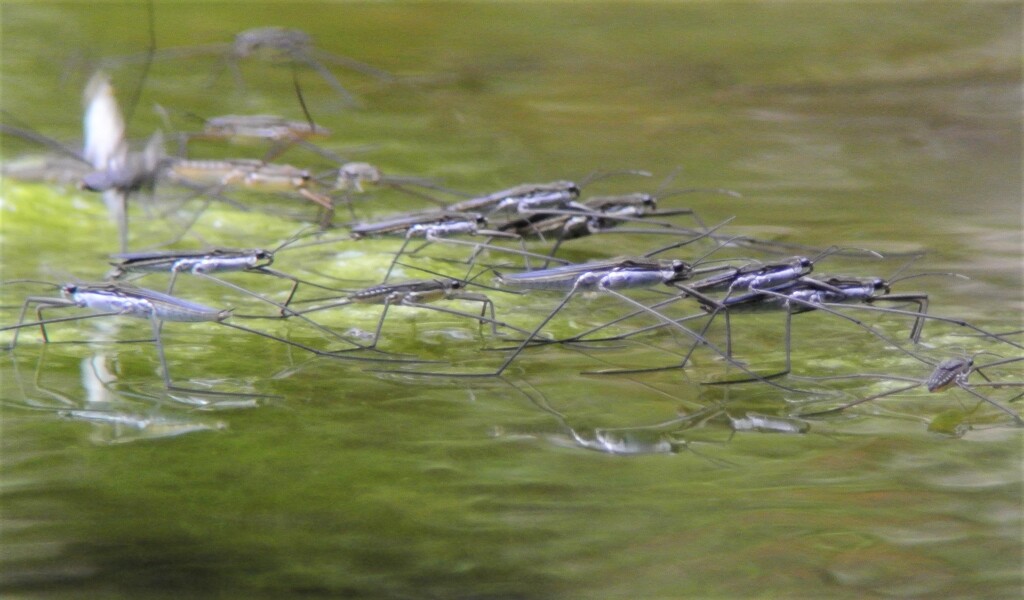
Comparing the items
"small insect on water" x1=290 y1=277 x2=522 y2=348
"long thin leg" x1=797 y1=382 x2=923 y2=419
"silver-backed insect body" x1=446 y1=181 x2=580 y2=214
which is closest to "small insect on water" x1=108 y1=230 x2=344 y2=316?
"small insect on water" x1=290 y1=277 x2=522 y2=348

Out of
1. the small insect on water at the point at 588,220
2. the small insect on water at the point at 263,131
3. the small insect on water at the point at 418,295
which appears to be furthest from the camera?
the small insect on water at the point at 263,131

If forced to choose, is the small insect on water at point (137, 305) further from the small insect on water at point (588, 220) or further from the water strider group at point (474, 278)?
the small insect on water at point (588, 220)

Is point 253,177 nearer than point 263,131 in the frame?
Yes

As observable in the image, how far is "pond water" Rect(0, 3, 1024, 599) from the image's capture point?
6.88 feet

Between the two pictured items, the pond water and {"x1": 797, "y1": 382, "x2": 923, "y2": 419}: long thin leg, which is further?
{"x1": 797, "y1": 382, "x2": 923, "y2": 419}: long thin leg

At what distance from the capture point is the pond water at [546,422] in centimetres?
210

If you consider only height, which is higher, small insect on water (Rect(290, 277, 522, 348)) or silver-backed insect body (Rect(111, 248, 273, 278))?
silver-backed insect body (Rect(111, 248, 273, 278))

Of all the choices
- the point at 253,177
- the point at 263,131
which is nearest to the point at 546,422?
the point at 253,177

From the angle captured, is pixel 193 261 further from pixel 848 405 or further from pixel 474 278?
pixel 848 405

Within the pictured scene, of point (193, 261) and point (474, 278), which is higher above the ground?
point (193, 261)

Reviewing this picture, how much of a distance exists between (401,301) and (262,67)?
421 cm

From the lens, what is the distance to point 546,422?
269 cm

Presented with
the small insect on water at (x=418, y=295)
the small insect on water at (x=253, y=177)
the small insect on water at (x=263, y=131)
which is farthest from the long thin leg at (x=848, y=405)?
the small insect on water at (x=263, y=131)

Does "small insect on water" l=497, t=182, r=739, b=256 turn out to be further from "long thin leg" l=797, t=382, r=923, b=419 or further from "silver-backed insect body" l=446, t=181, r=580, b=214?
"long thin leg" l=797, t=382, r=923, b=419
